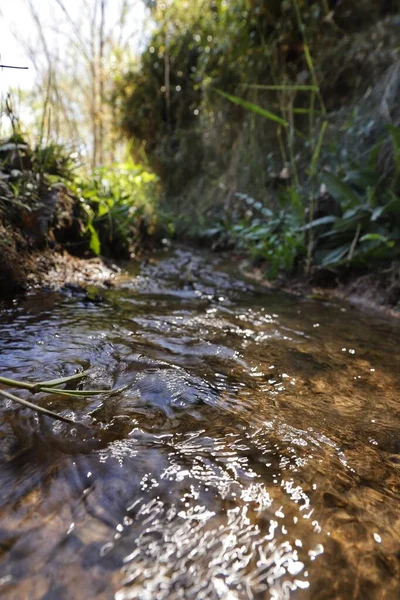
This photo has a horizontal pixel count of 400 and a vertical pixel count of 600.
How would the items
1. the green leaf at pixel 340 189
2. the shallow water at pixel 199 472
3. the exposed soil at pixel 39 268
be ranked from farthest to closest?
1. the green leaf at pixel 340 189
2. the exposed soil at pixel 39 268
3. the shallow water at pixel 199 472

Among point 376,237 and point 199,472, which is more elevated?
point 376,237

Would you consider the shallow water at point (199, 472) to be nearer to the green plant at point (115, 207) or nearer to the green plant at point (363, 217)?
the green plant at point (363, 217)

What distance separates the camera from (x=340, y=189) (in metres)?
2.28

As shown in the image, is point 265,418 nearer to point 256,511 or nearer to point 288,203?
point 256,511

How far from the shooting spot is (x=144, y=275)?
2365 mm

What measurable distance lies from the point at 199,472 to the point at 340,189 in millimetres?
2113

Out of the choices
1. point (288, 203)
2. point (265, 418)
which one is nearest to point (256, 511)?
point (265, 418)

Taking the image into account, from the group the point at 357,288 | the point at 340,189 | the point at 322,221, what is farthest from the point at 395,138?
the point at 357,288

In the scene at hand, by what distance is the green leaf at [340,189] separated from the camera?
2.24 m

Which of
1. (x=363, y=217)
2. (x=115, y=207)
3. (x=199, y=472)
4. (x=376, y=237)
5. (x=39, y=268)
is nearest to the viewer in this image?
(x=199, y=472)

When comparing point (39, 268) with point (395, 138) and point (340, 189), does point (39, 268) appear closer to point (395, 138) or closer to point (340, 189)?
point (340, 189)

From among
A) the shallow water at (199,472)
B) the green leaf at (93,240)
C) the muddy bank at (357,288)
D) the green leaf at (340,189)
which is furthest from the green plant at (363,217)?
the green leaf at (93,240)

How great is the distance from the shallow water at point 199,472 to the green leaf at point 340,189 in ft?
4.29

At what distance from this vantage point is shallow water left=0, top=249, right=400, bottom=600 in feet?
1.47
